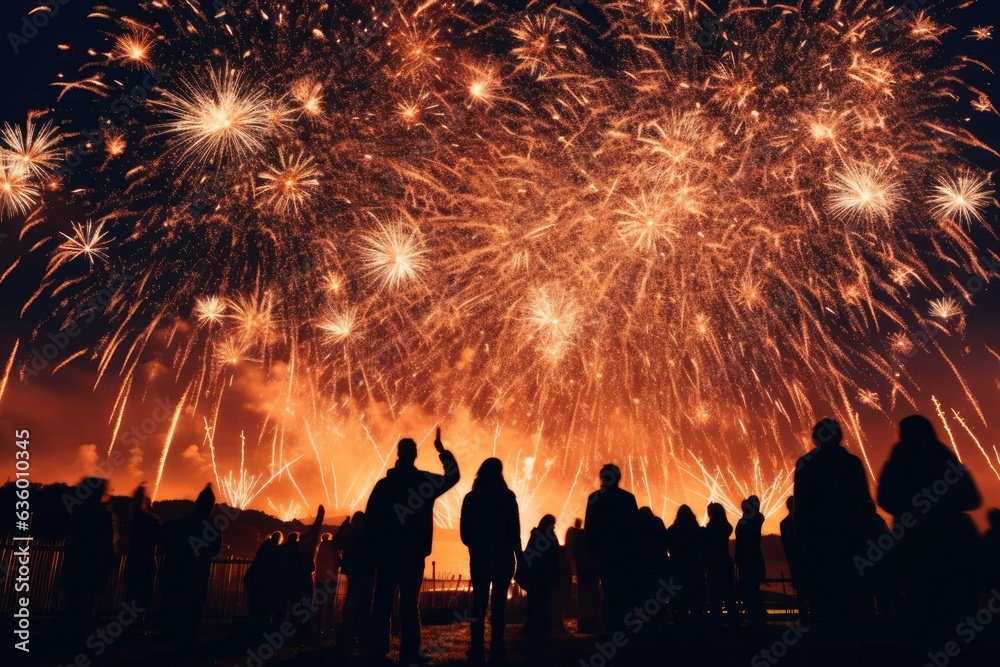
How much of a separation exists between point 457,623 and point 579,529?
2.76 metres

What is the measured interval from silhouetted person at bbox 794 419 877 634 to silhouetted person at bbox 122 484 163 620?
7.89m

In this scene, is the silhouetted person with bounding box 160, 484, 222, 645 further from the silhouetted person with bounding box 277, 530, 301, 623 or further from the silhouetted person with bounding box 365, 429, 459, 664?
the silhouetted person with bounding box 365, 429, 459, 664

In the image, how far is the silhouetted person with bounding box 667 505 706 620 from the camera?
26.4ft

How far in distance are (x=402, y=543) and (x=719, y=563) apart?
191 inches

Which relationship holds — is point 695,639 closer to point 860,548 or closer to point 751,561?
point 860,548

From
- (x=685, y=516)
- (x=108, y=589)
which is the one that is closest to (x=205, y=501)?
(x=108, y=589)

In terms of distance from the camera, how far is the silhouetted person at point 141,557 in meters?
8.02

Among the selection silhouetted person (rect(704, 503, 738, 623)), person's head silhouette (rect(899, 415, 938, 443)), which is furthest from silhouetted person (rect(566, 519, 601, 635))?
person's head silhouette (rect(899, 415, 938, 443))

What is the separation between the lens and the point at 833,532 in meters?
4.91

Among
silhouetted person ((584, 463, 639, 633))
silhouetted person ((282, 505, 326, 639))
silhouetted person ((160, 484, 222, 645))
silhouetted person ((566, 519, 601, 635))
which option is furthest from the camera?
silhouetted person ((566, 519, 601, 635))

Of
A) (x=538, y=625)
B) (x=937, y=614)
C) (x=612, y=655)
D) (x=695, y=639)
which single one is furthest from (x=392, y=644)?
(x=937, y=614)

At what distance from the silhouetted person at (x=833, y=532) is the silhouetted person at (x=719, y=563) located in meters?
3.01

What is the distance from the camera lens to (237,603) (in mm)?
11555

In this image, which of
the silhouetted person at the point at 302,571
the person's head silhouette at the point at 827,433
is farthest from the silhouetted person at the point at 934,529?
the silhouetted person at the point at 302,571
